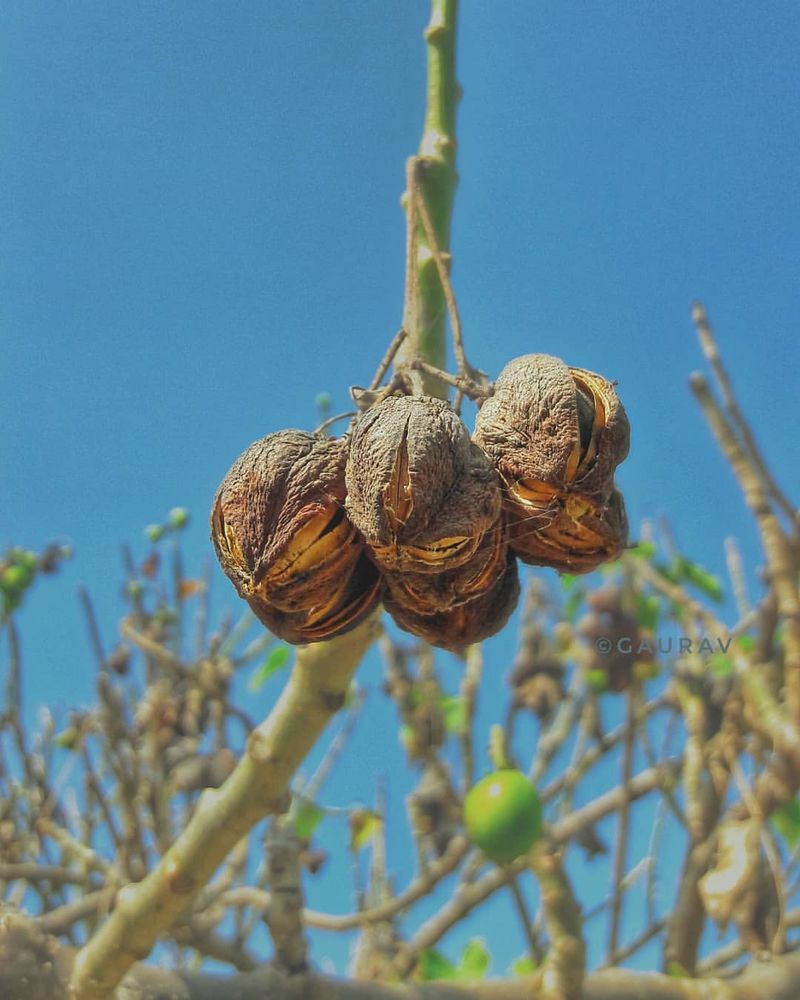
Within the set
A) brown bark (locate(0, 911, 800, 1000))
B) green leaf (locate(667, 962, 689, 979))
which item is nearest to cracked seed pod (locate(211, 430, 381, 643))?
brown bark (locate(0, 911, 800, 1000))

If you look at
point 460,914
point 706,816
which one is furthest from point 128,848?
point 706,816

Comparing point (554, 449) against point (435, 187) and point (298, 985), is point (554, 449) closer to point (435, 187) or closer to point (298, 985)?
point (435, 187)

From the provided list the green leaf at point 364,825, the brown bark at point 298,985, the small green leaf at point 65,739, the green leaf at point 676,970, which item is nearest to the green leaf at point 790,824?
Result: the green leaf at point 676,970

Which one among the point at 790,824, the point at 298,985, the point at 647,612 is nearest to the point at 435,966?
the point at 298,985

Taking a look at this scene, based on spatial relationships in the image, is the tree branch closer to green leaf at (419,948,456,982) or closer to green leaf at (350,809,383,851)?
green leaf at (419,948,456,982)

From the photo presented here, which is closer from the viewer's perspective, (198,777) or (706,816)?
(706,816)

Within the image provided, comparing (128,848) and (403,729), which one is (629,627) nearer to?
(403,729)
